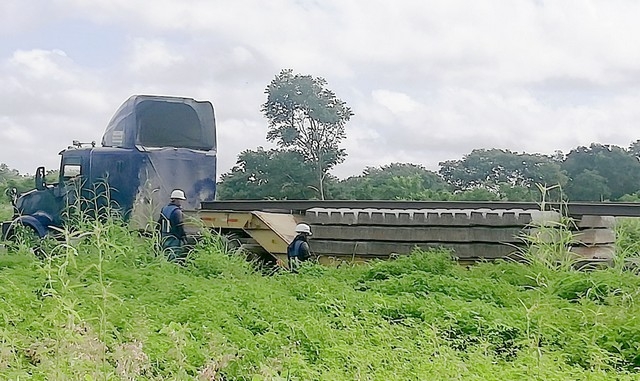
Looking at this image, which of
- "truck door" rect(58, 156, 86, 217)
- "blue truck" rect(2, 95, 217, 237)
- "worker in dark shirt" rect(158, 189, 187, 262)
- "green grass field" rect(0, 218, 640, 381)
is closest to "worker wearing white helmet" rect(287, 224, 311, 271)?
"worker in dark shirt" rect(158, 189, 187, 262)

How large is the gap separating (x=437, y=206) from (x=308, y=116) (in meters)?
7.45

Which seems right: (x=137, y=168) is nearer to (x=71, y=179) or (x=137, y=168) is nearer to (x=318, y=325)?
(x=71, y=179)

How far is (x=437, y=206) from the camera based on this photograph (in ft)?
29.5

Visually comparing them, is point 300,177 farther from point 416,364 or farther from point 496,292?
point 416,364

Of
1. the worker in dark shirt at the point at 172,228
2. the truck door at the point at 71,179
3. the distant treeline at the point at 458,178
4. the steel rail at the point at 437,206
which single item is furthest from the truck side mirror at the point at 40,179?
the worker in dark shirt at the point at 172,228

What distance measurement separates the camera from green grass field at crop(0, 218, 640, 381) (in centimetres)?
307

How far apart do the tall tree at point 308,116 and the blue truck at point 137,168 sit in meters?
4.75

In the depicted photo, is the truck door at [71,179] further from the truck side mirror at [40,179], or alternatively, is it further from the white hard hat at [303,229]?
the white hard hat at [303,229]

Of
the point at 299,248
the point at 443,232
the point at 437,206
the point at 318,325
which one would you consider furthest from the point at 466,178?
the point at 318,325

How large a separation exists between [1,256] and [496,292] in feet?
14.2

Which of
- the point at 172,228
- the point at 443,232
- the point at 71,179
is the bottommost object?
the point at 172,228

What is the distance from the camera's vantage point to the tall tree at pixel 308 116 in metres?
15.8

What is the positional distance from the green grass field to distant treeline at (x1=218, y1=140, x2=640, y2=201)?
6.64 meters

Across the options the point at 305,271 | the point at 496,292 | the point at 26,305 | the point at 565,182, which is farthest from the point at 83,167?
the point at 565,182
